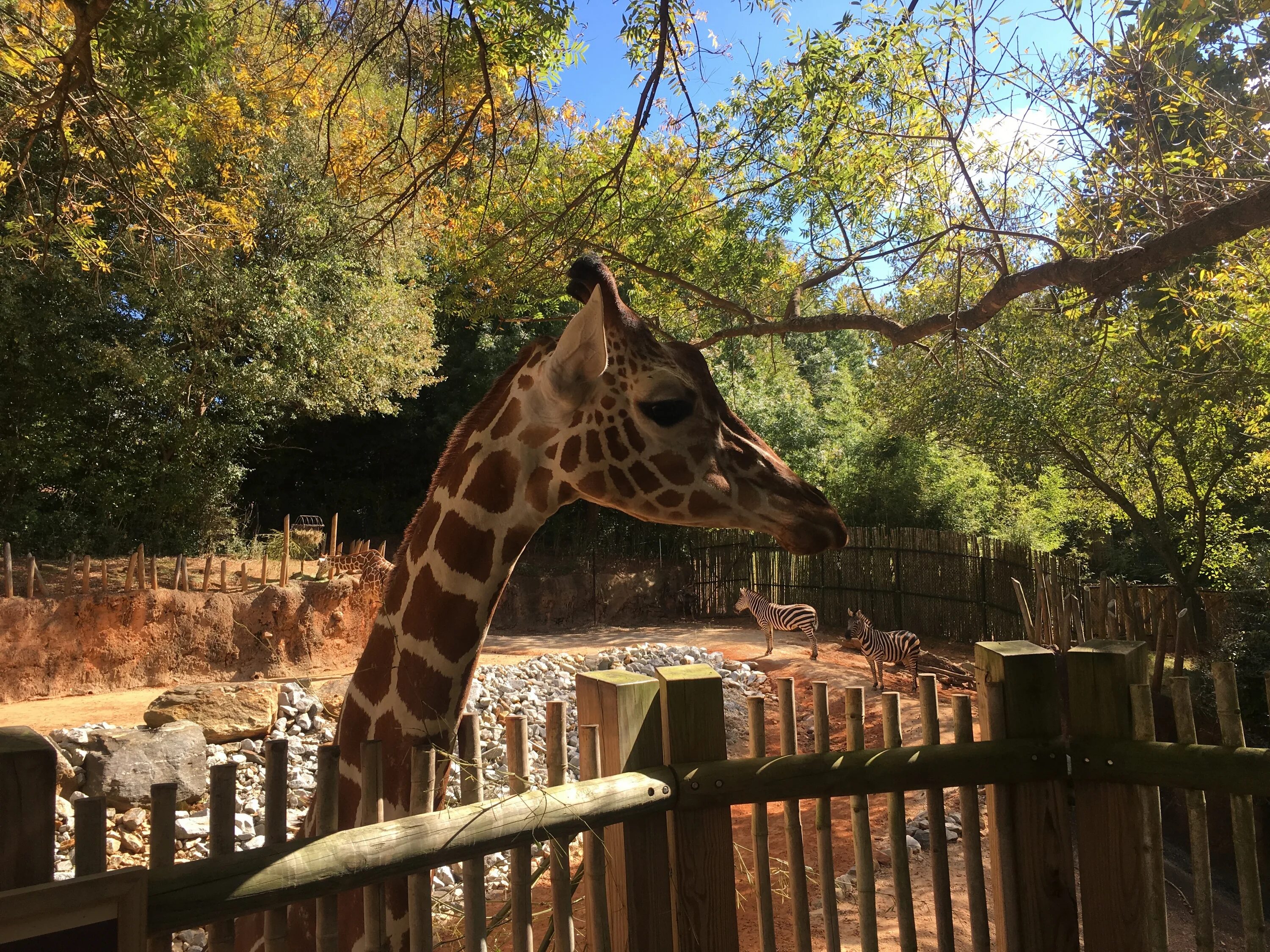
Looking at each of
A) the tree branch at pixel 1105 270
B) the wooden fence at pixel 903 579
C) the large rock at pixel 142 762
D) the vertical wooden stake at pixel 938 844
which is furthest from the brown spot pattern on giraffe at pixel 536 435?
the wooden fence at pixel 903 579

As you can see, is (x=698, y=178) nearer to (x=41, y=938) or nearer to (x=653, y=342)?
(x=653, y=342)

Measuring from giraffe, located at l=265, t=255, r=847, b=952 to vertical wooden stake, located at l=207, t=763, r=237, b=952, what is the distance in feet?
1.69

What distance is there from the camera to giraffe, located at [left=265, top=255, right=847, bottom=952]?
6.43 ft

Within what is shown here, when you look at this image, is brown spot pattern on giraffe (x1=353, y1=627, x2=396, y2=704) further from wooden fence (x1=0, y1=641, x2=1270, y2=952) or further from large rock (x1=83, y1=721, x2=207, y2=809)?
large rock (x1=83, y1=721, x2=207, y2=809)

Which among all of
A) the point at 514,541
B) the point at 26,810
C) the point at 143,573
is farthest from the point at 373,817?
the point at 143,573

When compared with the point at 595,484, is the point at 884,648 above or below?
below

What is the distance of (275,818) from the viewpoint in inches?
58.8

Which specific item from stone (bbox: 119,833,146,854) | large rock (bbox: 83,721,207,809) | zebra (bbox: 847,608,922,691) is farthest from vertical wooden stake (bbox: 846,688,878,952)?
zebra (bbox: 847,608,922,691)

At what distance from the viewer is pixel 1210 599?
1012 cm

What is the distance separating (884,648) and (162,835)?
10.0m

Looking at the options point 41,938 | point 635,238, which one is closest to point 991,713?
point 41,938

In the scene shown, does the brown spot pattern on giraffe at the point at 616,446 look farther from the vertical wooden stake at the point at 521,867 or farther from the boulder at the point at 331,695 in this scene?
the boulder at the point at 331,695

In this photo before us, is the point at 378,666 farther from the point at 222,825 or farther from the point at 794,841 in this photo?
the point at 794,841

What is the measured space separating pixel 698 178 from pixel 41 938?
7.61m
